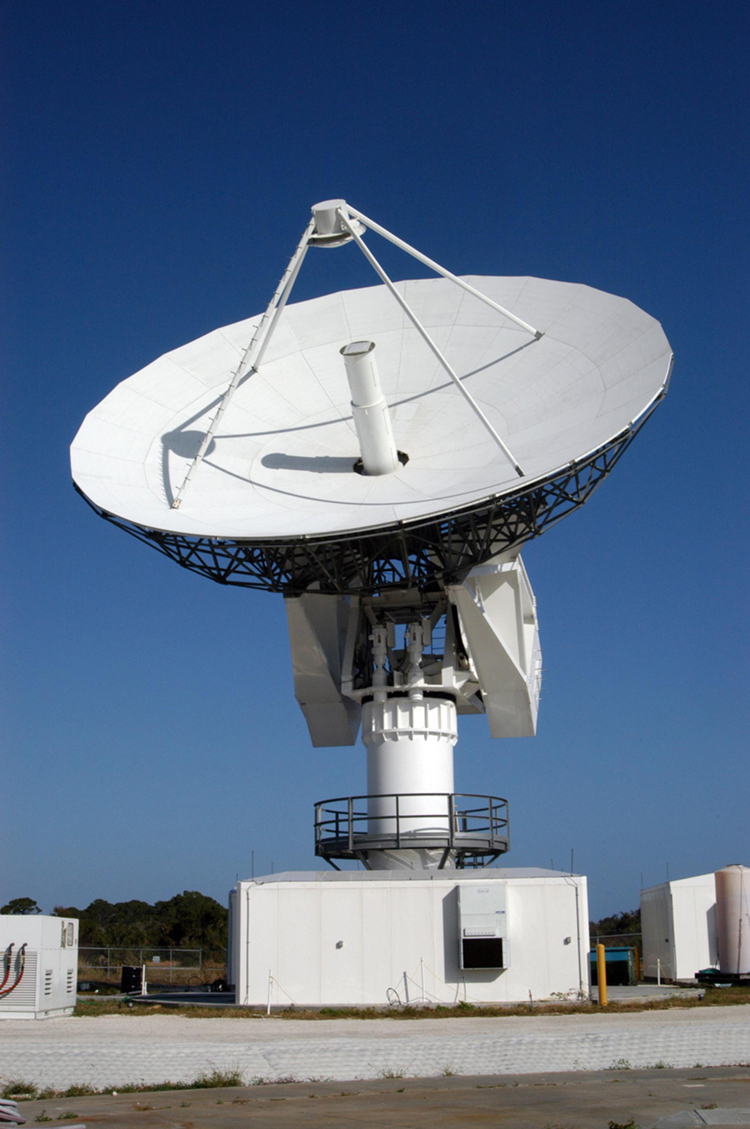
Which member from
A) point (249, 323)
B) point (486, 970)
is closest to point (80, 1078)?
point (486, 970)

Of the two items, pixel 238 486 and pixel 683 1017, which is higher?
pixel 238 486

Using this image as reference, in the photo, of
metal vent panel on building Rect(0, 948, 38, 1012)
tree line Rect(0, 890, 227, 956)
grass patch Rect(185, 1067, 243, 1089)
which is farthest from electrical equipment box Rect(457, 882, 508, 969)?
tree line Rect(0, 890, 227, 956)

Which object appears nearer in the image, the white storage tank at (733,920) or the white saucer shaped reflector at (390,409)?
the white saucer shaped reflector at (390,409)

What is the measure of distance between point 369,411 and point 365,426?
1.29 feet

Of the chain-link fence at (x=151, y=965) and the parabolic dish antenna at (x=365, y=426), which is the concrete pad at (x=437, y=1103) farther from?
the chain-link fence at (x=151, y=965)

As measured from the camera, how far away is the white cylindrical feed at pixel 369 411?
957 inches

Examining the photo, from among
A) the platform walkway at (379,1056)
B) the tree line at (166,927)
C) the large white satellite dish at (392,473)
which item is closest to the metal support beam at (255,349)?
the large white satellite dish at (392,473)

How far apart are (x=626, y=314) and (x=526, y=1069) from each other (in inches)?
679

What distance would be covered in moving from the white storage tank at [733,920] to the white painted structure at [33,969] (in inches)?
665

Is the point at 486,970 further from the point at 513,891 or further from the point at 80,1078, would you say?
the point at 80,1078

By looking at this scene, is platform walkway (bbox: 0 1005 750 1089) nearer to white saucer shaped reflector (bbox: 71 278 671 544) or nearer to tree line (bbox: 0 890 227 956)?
white saucer shaped reflector (bbox: 71 278 671 544)

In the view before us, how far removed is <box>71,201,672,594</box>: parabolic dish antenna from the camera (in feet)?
77.5

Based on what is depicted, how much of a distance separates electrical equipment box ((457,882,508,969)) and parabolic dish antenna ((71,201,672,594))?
717cm

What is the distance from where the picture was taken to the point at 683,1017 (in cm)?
2066
